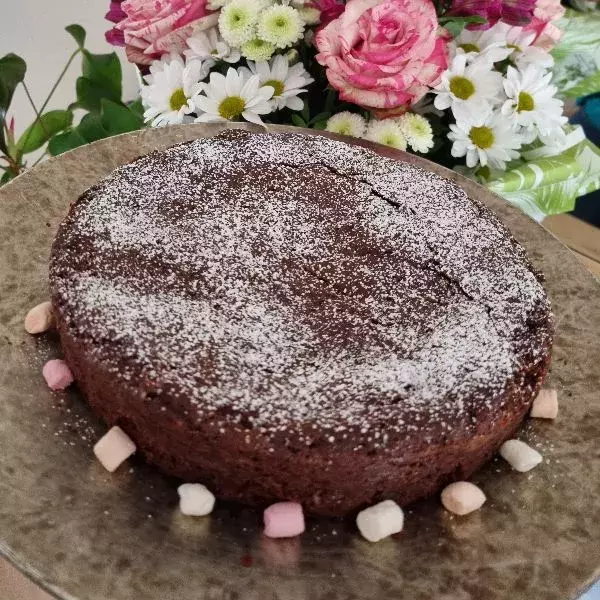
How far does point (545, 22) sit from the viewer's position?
152 cm

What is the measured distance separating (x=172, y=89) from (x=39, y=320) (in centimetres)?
61

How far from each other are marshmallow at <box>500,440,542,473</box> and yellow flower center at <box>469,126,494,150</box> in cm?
73

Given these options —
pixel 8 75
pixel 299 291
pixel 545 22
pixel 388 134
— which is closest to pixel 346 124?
pixel 388 134

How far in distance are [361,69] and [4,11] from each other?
5.20 feet

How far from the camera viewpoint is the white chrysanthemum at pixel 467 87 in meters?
1.42

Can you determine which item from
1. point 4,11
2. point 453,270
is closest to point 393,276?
point 453,270

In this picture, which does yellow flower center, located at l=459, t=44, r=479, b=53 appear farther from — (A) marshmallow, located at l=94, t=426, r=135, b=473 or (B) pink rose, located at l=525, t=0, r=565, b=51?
(A) marshmallow, located at l=94, t=426, r=135, b=473

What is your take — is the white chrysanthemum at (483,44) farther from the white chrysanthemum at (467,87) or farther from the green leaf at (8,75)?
the green leaf at (8,75)

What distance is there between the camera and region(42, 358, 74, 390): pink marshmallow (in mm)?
988

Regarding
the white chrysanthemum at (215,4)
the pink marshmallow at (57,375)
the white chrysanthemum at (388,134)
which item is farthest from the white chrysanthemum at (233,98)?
the pink marshmallow at (57,375)

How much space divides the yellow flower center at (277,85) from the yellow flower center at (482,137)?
40 centimetres

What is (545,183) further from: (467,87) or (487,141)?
(467,87)

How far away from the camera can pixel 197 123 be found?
1431 mm

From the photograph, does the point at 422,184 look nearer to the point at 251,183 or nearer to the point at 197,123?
the point at 251,183
